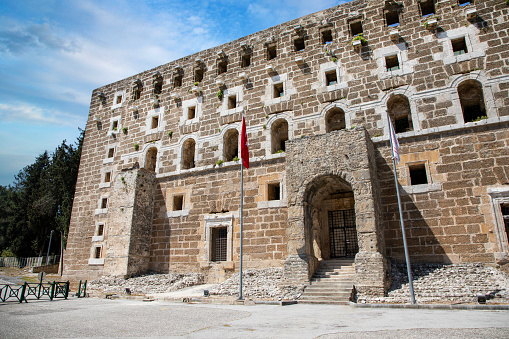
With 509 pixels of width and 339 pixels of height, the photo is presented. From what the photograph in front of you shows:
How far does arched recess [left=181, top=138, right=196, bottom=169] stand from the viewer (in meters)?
19.8

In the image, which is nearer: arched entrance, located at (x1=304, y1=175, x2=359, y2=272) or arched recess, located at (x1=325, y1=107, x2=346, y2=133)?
arched entrance, located at (x1=304, y1=175, x2=359, y2=272)

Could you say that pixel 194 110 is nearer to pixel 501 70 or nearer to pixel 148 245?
pixel 148 245

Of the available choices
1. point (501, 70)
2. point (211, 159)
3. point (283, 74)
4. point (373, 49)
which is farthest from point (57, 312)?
point (501, 70)

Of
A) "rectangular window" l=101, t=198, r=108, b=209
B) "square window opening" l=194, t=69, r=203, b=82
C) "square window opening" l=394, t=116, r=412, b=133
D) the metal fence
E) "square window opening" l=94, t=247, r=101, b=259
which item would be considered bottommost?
the metal fence

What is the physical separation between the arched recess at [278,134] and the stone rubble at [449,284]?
8136 mm

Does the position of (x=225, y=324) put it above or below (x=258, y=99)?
below

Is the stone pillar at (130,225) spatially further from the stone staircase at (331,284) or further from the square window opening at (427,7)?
the square window opening at (427,7)

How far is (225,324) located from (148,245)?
12.9 m

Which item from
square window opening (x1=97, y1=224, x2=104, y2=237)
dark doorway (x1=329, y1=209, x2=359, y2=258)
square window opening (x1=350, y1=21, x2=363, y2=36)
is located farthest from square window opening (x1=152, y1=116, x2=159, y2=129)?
square window opening (x1=350, y1=21, x2=363, y2=36)

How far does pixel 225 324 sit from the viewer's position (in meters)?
7.12

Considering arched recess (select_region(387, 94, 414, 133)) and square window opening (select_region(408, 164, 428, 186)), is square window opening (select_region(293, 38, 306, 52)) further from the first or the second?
square window opening (select_region(408, 164, 428, 186))

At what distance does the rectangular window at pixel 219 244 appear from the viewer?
17078 mm

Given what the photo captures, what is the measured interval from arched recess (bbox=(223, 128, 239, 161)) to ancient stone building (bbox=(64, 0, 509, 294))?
8 centimetres

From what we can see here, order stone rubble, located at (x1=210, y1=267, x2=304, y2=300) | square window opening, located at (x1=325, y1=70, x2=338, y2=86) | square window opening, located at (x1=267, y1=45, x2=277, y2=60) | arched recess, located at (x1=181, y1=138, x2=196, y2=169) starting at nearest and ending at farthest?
1. stone rubble, located at (x1=210, y1=267, x2=304, y2=300)
2. square window opening, located at (x1=325, y1=70, x2=338, y2=86)
3. square window opening, located at (x1=267, y1=45, x2=277, y2=60)
4. arched recess, located at (x1=181, y1=138, x2=196, y2=169)
